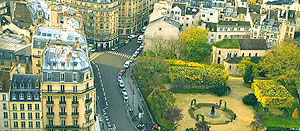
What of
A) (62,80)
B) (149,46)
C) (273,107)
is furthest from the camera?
(149,46)

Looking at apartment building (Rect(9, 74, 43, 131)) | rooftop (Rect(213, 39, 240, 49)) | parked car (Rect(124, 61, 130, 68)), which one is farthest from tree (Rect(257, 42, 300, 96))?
apartment building (Rect(9, 74, 43, 131))

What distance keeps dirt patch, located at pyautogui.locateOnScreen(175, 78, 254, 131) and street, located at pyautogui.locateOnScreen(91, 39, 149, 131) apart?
1434cm

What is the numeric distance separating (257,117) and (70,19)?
218ft

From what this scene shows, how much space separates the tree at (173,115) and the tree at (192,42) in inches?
1728

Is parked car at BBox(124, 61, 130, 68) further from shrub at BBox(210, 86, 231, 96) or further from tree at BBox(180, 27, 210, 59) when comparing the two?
shrub at BBox(210, 86, 231, 96)

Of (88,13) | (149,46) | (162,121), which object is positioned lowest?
(162,121)

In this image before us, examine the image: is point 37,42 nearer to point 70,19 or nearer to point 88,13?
point 70,19

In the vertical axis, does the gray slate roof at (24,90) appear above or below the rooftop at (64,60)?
below

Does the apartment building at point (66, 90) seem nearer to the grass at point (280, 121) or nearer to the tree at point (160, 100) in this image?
the tree at point (160, 100)

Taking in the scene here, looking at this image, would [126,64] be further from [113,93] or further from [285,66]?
[285,66]

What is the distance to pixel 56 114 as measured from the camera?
414ft

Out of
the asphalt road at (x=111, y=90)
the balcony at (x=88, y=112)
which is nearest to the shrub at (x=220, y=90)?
the asphalt road at (x=111, y=90)

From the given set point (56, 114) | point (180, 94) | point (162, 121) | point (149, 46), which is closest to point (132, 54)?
point (149, 46)

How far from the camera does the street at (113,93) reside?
485ft
